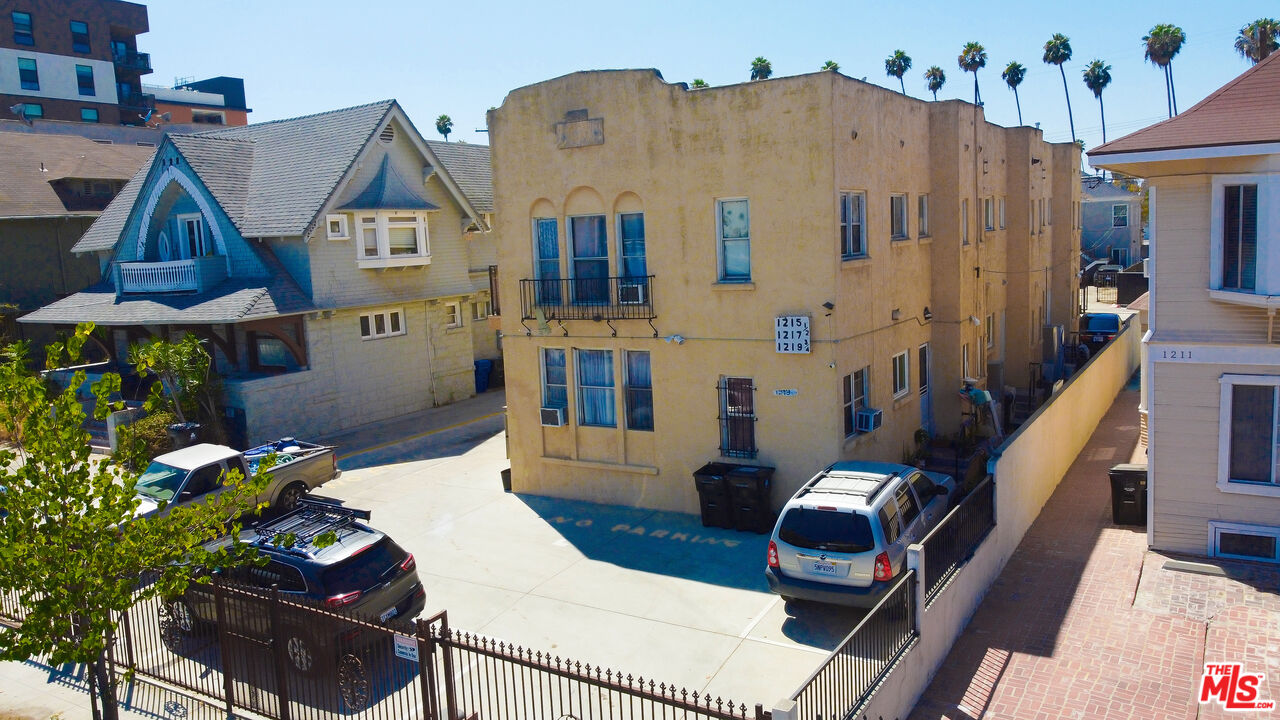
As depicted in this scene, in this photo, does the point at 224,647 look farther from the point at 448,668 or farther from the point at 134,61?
the point at 134,61

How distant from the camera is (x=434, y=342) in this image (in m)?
29.1

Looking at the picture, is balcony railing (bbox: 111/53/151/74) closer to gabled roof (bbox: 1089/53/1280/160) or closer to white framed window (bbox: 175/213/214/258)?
white framed window (bbox: 175/213/214/258)

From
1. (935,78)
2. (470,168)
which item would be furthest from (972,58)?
(470,168)

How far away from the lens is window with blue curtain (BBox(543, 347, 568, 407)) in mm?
17797

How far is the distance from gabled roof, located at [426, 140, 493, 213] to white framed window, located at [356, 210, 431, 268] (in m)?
5.57

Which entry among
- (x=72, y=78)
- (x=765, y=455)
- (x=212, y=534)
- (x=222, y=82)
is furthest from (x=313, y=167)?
(x=222, y=82)

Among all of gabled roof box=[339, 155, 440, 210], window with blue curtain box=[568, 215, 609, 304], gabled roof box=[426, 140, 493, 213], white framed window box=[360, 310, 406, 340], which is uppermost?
gabled roof box=[426, 140, 493, 213]

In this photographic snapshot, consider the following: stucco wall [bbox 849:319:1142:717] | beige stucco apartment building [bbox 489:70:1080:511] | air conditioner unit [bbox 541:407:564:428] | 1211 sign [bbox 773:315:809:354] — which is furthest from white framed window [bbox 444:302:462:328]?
stucco wall [bbox 849:319:1142:717]

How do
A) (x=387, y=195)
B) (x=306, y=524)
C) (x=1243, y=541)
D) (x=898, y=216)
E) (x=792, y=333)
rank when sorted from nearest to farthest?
1. (x=306, y=524)
2. (x=1243, y=541)
3. (x=792, y=333)
4. (x=898, y=216)
5. (x=387, y=195)

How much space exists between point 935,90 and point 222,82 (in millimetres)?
64191

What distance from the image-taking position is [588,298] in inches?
676

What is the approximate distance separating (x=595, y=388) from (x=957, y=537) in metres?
7.98

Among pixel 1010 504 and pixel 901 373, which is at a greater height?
pixel 901 373

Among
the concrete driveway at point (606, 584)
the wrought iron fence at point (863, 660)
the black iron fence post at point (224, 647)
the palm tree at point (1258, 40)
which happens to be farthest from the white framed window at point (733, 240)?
the palm tree at point (1258, 40)
